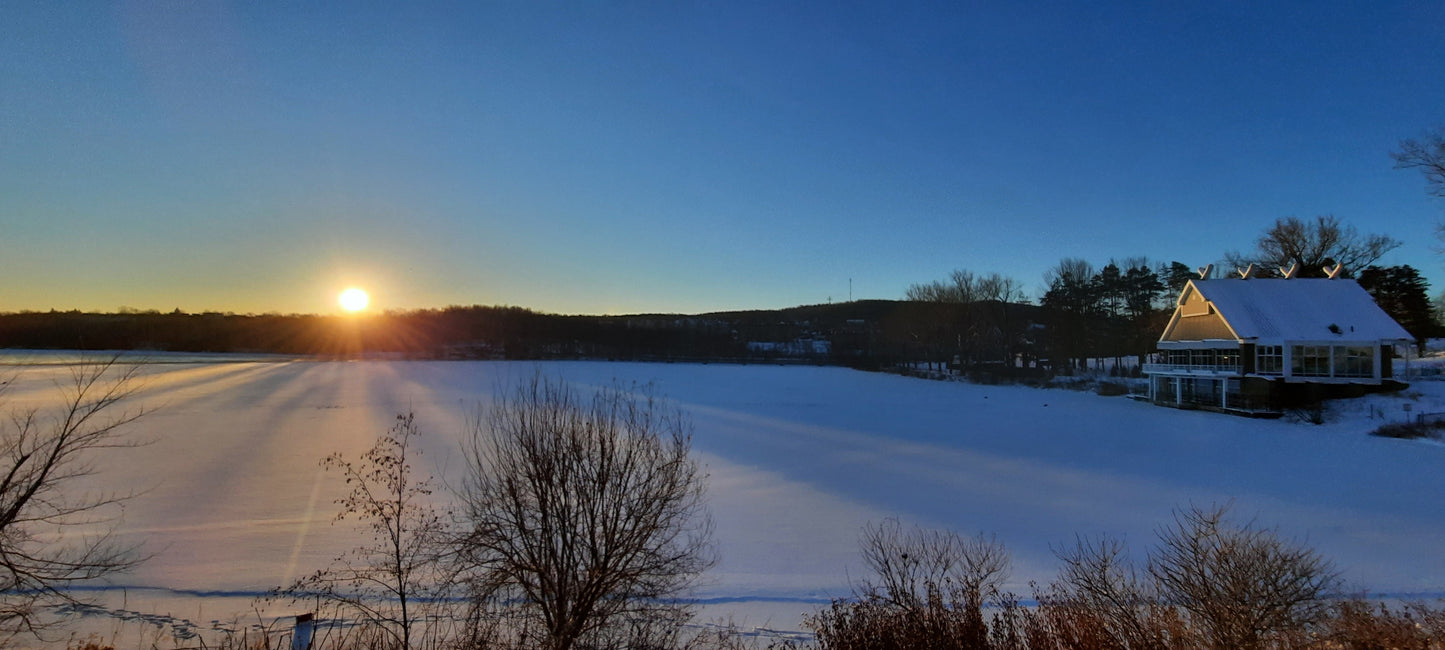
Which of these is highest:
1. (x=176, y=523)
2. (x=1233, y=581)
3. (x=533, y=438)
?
(x=533, y=438)

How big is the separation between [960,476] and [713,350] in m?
60.4

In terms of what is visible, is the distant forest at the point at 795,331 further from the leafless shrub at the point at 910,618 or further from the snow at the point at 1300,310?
the leafless shrub at the point at 910,618

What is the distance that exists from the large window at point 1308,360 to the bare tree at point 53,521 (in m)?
35.6

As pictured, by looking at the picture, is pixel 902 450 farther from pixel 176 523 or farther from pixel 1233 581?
pixel 176 523

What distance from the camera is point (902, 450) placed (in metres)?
21.7

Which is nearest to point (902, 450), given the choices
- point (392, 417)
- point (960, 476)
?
point (960, 476)

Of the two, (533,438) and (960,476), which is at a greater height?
(533,438)

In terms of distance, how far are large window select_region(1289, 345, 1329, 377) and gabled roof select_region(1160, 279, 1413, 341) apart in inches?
19.1

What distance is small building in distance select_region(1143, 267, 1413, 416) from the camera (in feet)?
86.4

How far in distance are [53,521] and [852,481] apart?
16.8 meters

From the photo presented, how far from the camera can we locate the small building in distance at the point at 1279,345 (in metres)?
26.3

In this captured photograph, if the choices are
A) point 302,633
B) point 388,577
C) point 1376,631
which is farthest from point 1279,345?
point 302,633

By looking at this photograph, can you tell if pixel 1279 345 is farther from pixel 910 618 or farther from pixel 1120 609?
pixel 910 618

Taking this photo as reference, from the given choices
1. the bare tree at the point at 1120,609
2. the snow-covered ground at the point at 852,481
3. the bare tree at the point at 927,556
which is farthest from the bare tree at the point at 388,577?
the bare tree at the point at 1120,609
